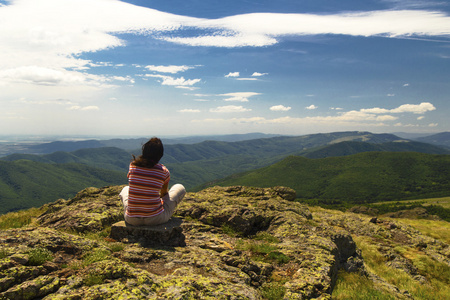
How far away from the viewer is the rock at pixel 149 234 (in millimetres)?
11453

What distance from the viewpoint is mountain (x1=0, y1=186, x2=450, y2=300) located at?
23.9ft

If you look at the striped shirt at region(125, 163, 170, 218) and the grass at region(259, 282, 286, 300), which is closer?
the grass at region(259, 282, 286, 300)

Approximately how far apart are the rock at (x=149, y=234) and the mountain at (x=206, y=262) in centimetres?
18

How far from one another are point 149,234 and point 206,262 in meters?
3.52

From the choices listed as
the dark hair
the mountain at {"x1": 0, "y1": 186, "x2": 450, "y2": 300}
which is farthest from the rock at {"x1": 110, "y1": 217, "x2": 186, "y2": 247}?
the dark hair

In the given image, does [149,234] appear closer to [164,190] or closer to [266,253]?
[164,190]

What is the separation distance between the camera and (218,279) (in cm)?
852

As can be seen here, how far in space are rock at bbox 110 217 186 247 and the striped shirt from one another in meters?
0.89

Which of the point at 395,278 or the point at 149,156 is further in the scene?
the point at 395,278

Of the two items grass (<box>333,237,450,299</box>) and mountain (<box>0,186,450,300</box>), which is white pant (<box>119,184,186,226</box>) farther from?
grass (<box>333,237,450,299</box>)

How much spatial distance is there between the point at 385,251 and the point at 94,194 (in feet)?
94.4

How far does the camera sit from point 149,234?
11570 millimetres

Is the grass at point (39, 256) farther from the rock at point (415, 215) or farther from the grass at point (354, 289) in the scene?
the rock at point (415, 215)

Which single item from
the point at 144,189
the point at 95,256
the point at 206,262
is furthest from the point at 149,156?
the point at 206,262
